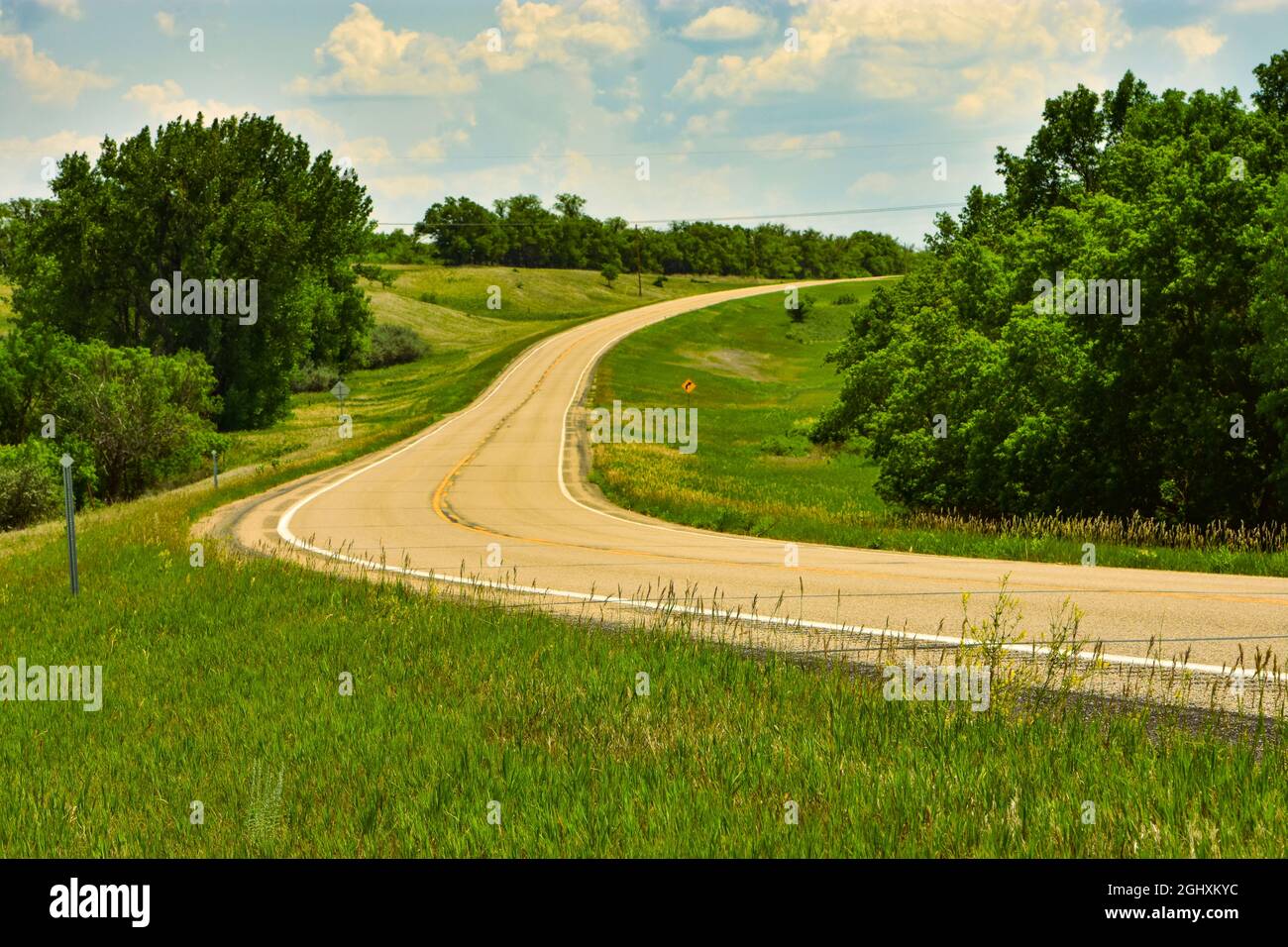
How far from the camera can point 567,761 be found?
6.79 m

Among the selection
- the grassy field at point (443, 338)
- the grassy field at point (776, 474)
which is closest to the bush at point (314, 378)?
the grassy field at point (443, 338)

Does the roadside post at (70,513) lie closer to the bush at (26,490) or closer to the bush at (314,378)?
the bush at (26,490)

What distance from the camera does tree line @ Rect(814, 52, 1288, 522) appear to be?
915 inches

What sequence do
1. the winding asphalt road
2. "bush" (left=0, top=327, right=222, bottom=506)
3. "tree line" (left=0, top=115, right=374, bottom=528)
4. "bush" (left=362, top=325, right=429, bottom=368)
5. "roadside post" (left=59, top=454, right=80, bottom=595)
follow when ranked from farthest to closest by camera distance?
"bush" (left=362, top=325, right=429, bottom=368) < "tree line" (left=0, top=115, right=374, bottom=528) < "bush" (left=0, top=327, right=222, bottom=506) < "roadside post" (left=59, top=454, right=80, bottom=595) < the winding asphalt road

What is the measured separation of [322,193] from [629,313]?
192 feet

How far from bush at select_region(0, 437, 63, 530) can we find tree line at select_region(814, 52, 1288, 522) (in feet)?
87.6

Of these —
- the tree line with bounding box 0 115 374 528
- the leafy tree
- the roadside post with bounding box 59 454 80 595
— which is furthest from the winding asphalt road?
the leafy tree

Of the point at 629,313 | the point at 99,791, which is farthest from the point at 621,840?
the point at 629,313

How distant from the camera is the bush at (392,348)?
317ft

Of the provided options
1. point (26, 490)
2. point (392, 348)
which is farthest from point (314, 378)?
point (26, 490)

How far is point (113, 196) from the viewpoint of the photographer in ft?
194

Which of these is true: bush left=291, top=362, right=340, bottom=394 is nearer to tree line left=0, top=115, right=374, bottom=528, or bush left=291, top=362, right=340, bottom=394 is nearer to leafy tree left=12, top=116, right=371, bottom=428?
tree line left=0, top=115, right=374, bottom=528

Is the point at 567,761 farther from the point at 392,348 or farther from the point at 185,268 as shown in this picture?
the point at 392,348
